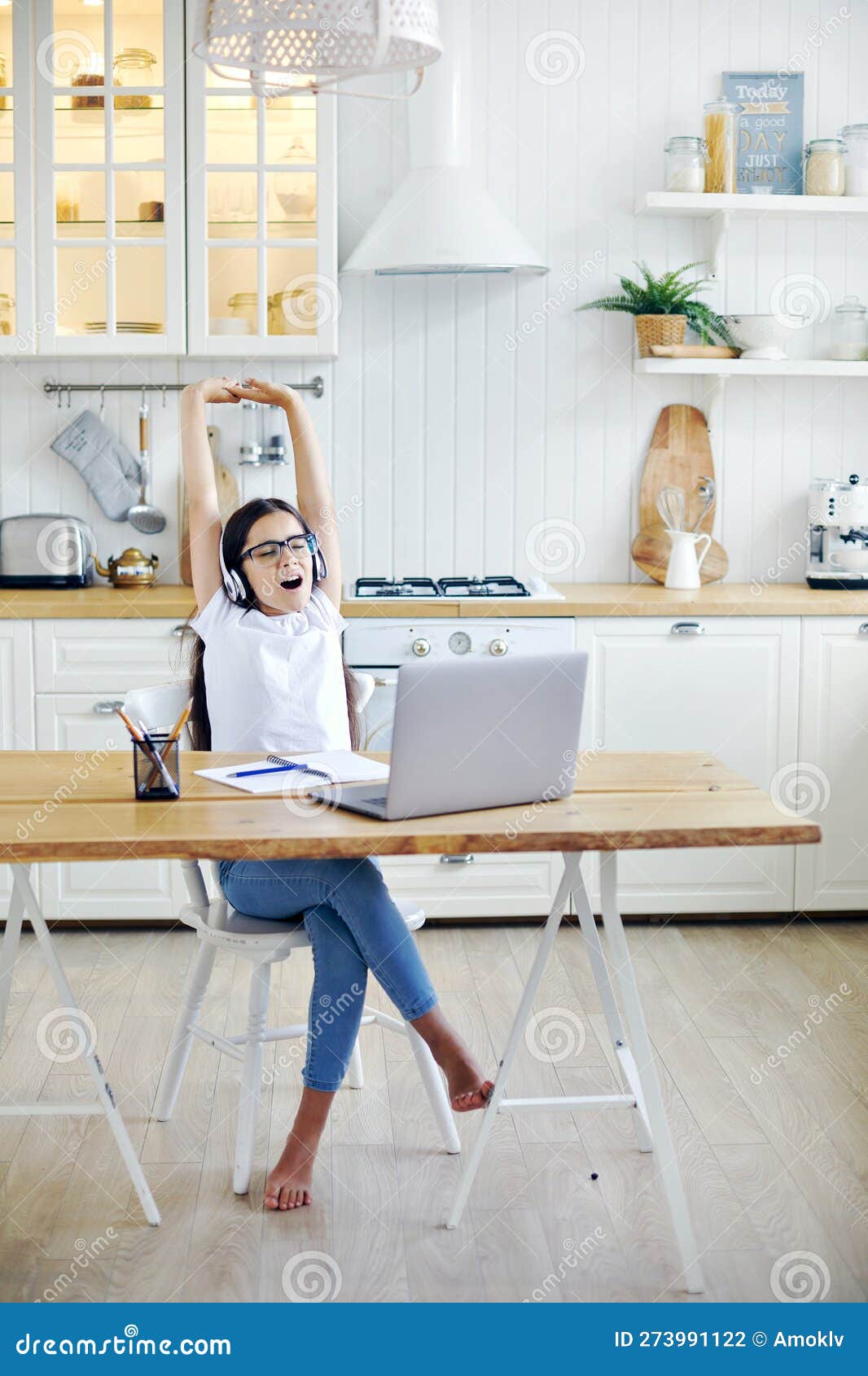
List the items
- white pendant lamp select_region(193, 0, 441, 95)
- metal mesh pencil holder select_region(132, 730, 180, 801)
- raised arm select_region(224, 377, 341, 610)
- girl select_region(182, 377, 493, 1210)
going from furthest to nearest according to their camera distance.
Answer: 1. raised arm select_region(224, 377, 341, 610)
2. girl select_region(182, 377, 493, 1210)
3. metal mesh pencil holder select_region(132, 730, 180, 801)
4. white pendant lamp select_region(193, 0, 441, 95)

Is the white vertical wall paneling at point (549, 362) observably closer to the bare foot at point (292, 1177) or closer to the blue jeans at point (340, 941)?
the blue jeans at point (340, 941)

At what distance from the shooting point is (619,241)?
4.12 m

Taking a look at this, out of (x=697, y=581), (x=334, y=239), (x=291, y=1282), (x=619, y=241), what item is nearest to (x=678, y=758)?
(x=291, y=1282)

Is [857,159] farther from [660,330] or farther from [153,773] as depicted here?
[153,773]

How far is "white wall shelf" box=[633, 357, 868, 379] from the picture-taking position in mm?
3947

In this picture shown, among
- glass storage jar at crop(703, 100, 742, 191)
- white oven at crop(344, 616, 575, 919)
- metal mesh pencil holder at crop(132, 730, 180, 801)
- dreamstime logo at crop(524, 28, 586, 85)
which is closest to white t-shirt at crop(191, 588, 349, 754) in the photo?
metal mesh pencil holder at crop(132, 730, 180, 801)

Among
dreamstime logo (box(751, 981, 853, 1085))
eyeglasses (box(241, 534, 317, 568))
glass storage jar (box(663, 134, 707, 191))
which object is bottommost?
dreamstime logo (box(751, 981, 853, 1085))

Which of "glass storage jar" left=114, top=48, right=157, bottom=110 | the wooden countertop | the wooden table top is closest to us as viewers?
the wooden table top

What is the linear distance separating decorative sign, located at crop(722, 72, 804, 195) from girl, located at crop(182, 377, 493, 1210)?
6.58 feet

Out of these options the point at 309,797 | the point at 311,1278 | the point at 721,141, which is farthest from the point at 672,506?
the point at 311,1278

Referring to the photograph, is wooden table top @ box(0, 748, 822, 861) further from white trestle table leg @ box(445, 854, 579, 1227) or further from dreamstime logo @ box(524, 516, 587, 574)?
dreamstime logo @ box(524, 516, 587, 574)

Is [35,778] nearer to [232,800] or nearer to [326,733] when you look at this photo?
[232,800]

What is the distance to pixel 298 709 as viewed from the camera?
2.46 metres

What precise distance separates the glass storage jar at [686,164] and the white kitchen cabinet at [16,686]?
2.15 meters
